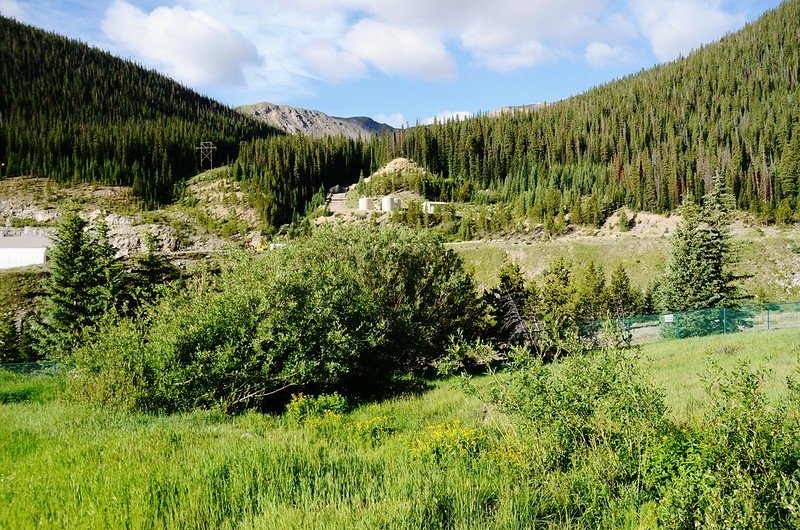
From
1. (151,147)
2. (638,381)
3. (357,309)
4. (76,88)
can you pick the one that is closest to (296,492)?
(638,381)

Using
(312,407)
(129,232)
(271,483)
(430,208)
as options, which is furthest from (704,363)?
(129,232)

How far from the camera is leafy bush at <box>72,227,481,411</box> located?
14383mm

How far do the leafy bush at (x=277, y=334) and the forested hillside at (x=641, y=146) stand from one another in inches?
2983

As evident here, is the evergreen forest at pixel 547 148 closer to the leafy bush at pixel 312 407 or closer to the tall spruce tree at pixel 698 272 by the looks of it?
the tall spruce tree at pixel 698 272

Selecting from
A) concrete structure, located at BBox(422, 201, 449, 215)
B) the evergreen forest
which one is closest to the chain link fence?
the evergreen forest

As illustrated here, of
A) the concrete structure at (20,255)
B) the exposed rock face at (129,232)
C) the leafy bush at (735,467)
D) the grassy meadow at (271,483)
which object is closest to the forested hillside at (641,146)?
the exposed rock face at (129,232)

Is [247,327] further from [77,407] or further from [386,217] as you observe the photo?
[386,217]

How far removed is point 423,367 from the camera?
91.2ft

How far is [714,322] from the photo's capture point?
26.9 metres

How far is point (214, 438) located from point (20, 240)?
78.6 metres

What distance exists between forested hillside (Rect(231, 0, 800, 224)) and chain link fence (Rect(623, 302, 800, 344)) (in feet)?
226

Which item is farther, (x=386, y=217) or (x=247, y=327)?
(x=386, y=217)

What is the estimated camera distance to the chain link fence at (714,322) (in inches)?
1008

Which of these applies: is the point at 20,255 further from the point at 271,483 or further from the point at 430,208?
the point at 271,483
